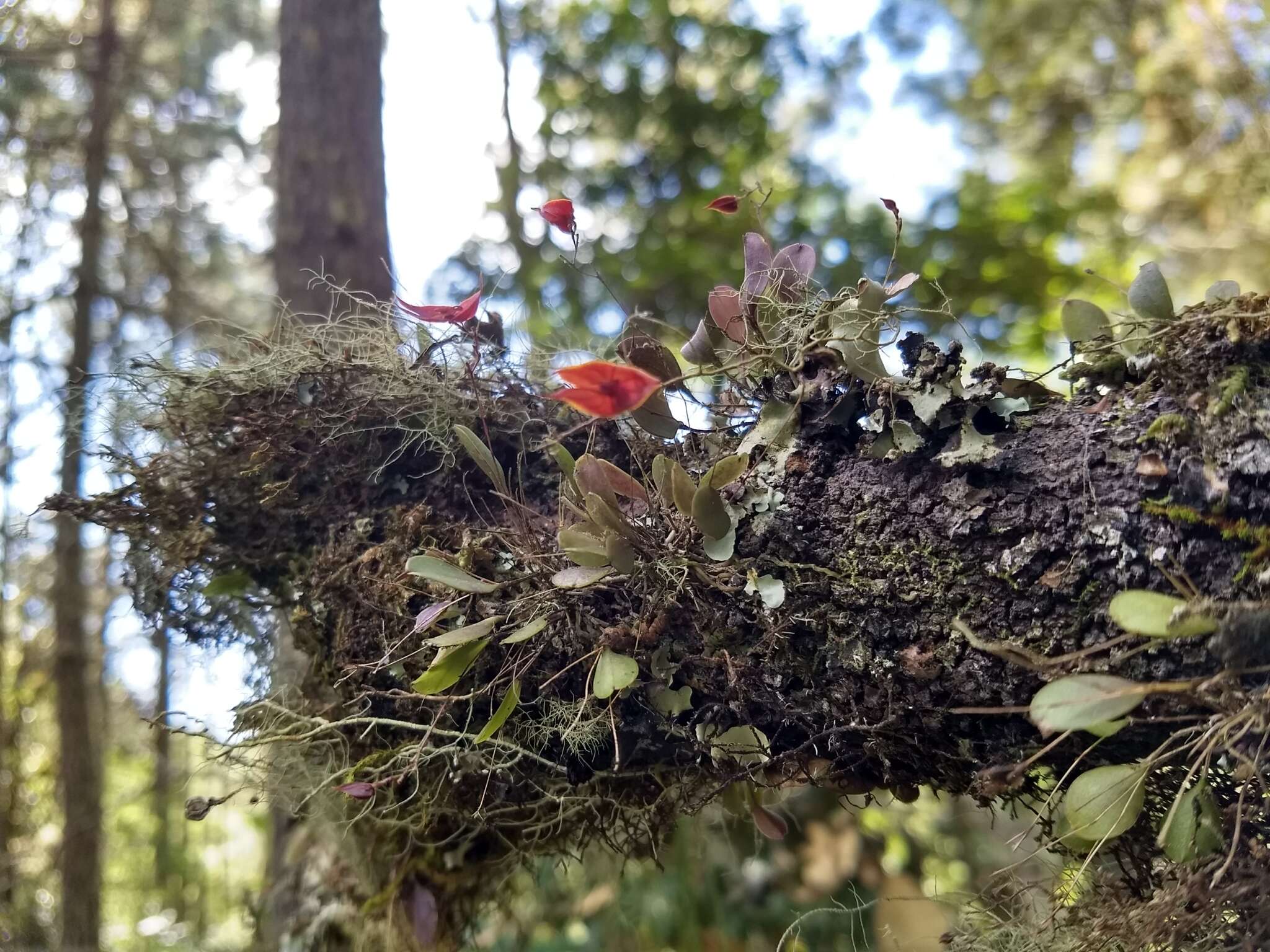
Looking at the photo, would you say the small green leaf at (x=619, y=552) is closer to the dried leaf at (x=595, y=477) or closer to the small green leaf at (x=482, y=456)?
the dried leaf at (x=595, y=477)

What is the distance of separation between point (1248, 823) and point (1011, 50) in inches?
178

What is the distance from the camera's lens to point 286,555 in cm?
77

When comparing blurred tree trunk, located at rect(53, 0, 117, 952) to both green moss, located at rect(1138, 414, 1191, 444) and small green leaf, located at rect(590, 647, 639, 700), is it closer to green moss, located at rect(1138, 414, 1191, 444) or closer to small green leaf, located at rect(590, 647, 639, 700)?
small green leaf, located at rect(590, 647, 639, 700)

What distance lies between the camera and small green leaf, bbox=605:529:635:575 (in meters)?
0.55

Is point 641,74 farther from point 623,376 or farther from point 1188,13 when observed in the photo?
point 1188,13

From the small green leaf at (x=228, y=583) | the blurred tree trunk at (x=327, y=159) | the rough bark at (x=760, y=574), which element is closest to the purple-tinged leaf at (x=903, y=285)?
the rough bark at (x=760, y=574)

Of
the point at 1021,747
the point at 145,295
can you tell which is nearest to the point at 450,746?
the point at 1021,747

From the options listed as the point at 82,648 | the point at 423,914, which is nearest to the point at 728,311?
the point at 423,914

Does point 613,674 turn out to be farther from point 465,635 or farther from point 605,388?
point 605,388

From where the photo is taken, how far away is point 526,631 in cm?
57

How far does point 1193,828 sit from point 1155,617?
0.16 meters

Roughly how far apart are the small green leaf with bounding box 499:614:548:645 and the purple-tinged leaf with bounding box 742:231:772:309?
1.04 feet

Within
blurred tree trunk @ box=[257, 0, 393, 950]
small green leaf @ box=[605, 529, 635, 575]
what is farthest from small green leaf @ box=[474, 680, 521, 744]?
blurred tree trunk @ box=[257, 0, 393, 950]

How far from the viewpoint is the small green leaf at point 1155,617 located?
425 millimetres
